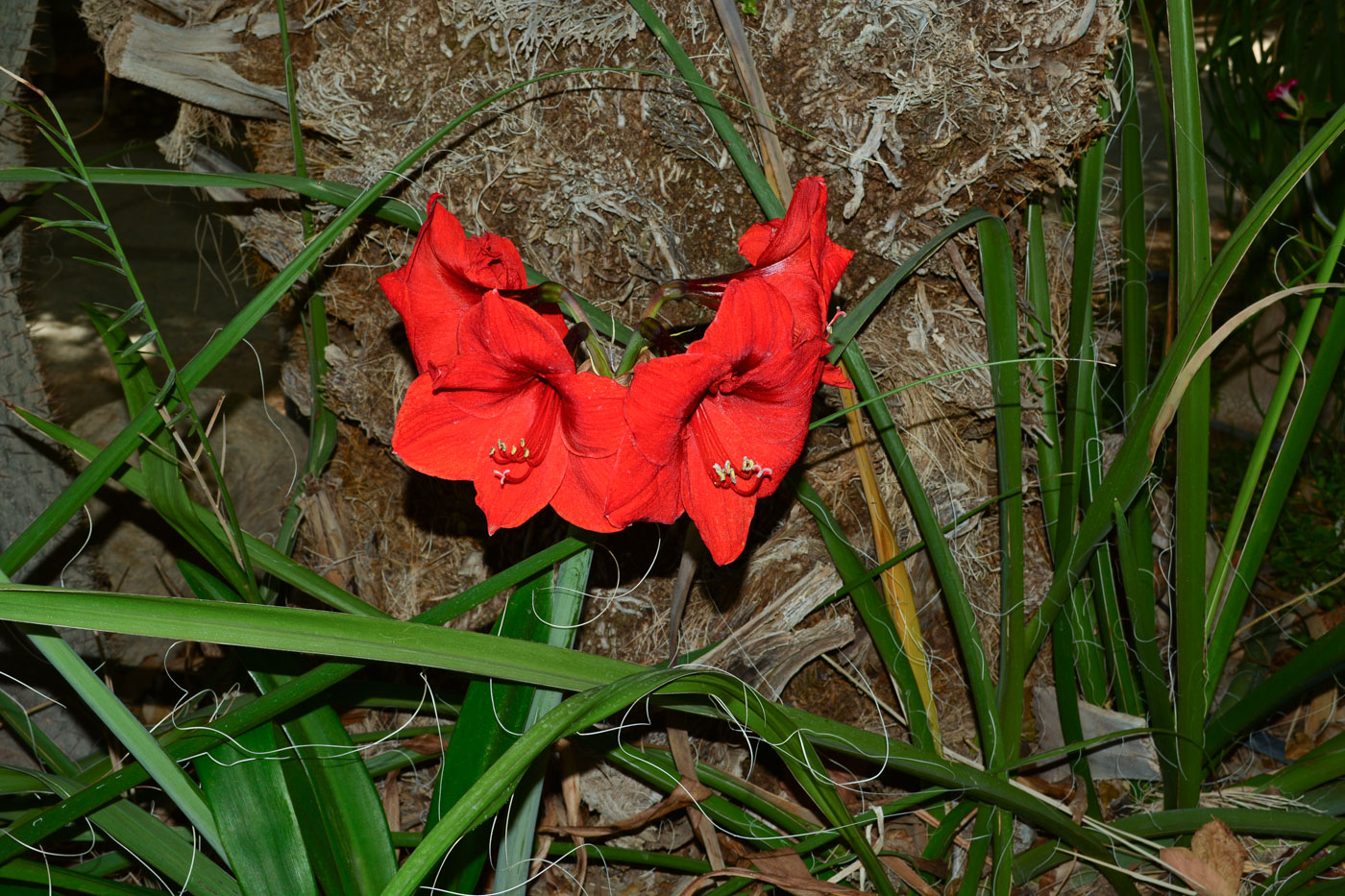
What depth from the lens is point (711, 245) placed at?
141 cm

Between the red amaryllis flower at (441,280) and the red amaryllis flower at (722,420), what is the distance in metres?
0.19

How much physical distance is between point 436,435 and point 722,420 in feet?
0.92

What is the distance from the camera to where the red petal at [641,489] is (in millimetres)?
822

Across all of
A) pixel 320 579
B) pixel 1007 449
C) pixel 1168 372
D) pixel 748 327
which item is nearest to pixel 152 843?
pixel 320 579

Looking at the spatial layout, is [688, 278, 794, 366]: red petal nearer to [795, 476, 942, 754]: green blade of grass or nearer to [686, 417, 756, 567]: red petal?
[686, 417, 756, 567]: red petal

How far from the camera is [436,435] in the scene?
90 centimetres

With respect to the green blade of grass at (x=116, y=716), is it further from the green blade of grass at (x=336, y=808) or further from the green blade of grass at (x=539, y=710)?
the green blade of grass at (x=539, y=710)

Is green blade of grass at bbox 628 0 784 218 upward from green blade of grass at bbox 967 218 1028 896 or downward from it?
upward

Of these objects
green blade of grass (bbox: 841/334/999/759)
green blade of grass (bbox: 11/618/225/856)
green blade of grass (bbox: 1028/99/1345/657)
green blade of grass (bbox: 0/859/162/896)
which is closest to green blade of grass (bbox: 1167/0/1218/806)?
green blade of grass (bbox: 1028/99/1345/657)

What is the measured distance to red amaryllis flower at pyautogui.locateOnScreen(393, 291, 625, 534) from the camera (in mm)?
807

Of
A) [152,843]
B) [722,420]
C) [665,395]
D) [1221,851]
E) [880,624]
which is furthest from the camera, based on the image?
[880,624]

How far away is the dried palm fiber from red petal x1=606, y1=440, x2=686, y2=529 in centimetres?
56

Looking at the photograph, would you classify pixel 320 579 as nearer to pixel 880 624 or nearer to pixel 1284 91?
pixel 880 624

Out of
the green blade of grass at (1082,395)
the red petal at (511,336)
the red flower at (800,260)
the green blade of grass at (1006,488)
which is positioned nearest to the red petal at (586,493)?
the red petal at (511,336)
